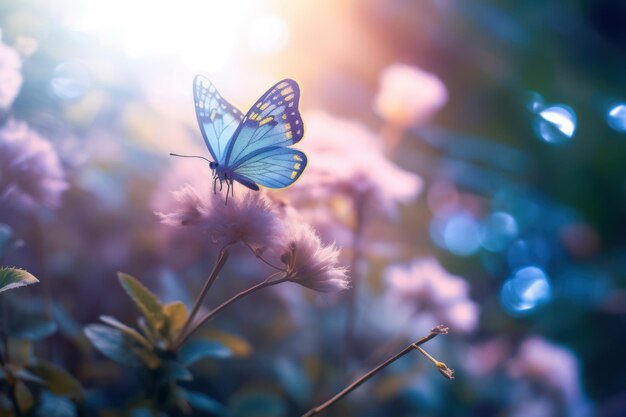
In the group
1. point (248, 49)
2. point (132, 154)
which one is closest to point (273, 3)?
point (248, 49)

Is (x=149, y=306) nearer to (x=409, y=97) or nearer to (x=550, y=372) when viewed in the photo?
(x=409, y=97)

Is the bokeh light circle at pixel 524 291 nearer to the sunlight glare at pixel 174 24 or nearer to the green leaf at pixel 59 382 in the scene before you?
the sunlight glare at pixel 174 24

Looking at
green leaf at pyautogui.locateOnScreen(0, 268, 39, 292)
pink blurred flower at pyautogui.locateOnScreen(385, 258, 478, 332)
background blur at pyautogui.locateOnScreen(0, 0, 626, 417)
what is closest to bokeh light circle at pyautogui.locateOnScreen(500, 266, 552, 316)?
background blur at pyautogui.locateOnScreen(0, 0, 626, 417)

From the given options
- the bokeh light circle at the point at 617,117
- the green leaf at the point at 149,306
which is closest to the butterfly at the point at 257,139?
the green leaf at the point at 149,306

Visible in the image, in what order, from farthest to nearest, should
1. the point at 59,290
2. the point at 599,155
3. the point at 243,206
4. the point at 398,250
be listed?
the point at 599,155 → the point at 398,250 → the point at 59,290 → the point at 243,206

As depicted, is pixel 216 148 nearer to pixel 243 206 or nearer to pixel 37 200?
pixel 243 206

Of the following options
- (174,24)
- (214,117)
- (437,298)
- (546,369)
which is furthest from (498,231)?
(214,117)

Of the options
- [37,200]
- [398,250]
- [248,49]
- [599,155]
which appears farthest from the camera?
[599,155]
